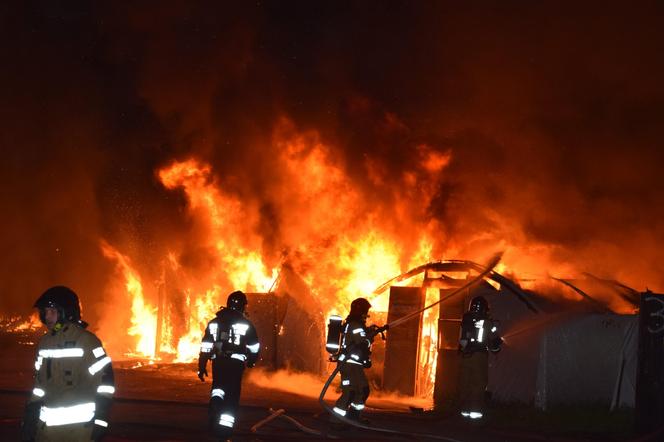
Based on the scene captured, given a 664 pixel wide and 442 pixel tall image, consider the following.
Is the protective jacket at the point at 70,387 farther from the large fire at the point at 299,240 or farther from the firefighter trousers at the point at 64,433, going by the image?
the large fire at the point at 299,240

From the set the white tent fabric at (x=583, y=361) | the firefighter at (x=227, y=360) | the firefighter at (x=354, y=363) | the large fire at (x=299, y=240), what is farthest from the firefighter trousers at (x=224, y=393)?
the large fire at (x=299, y=240)

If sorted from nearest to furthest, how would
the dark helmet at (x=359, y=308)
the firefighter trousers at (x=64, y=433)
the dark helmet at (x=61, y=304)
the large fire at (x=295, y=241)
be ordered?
the firefighter trousers at (x=64, y=433), the dark helmet at (x=61, y=304), the dark helmet at (x=359, y=308), the large fire at (x=295, y=241)

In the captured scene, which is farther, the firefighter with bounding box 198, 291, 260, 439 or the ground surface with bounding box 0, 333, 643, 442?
the ground surface with bounding box 0, 333, 643, 442

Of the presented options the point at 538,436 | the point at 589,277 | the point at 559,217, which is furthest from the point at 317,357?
the point at 559,217

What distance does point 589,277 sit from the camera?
683 inches

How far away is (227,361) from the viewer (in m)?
9.24

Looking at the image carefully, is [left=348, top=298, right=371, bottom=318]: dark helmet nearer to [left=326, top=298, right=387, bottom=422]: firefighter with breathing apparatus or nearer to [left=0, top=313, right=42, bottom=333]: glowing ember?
[left=326, top=298, right=387, bottom=422]: firefighter with breathing apparatus

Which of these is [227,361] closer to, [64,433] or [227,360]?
[227,360]

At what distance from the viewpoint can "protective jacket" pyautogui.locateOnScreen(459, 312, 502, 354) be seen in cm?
1144

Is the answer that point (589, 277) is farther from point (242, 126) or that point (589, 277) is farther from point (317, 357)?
point (242, 126)

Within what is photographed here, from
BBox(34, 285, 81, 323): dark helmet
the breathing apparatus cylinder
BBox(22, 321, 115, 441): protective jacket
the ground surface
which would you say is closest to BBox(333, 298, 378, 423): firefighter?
the breathing apparatus cylinder

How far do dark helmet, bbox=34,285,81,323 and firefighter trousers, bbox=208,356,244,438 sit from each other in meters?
3.95

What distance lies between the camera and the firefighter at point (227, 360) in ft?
30.0

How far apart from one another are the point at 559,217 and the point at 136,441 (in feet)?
61.8
